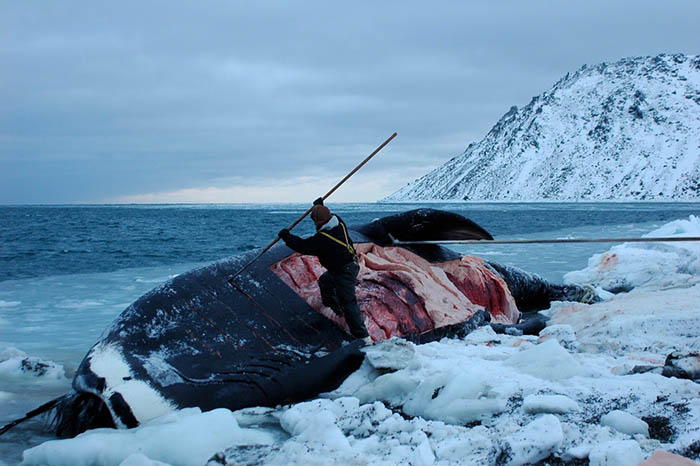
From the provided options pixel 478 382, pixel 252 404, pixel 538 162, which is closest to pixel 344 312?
pixel 252 404

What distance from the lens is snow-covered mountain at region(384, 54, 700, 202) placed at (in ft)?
401

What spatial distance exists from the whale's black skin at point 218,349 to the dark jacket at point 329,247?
632mm

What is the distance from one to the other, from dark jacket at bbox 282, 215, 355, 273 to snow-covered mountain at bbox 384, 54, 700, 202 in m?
120

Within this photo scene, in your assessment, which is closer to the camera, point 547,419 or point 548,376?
point 547,419

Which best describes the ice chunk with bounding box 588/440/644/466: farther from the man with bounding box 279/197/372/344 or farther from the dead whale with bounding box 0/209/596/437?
the man with bounding box 279/197/372/344

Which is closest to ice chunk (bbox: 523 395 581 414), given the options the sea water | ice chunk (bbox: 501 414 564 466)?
ice chunk (bbox: 501 414 564 466)

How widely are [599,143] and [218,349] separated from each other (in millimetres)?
142321

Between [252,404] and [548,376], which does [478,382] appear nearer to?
[548,376]

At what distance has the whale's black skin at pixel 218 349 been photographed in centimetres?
471

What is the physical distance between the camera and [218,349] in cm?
518

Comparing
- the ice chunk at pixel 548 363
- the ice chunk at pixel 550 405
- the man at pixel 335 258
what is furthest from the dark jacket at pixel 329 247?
the ice chunk at pixel 550 405

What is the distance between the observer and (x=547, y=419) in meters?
3.57

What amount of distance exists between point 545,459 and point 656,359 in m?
2.27

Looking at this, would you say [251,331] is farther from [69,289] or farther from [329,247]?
[69,289]
